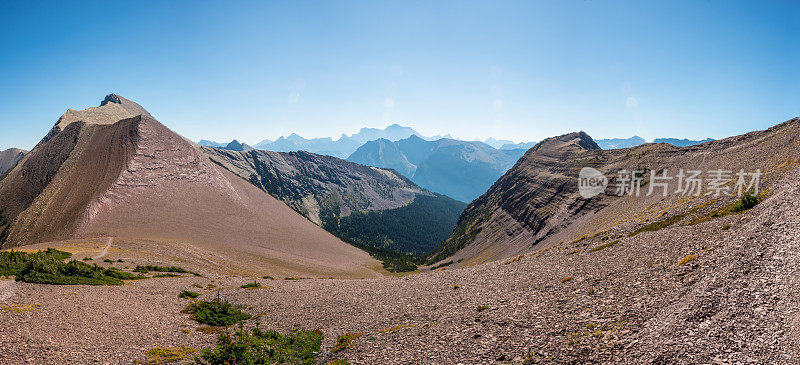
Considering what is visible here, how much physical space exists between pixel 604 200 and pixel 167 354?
9764cm

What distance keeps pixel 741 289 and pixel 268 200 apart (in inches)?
7010

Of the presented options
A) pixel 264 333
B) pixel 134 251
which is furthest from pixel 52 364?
pixel 134 251

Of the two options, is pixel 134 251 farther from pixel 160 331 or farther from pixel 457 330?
pixel 457 330

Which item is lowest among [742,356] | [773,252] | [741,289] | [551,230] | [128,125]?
[551,230]

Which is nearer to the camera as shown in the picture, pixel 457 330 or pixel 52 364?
pixel 52 364

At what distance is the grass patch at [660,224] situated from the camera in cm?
3570

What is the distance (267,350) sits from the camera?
20.1 m

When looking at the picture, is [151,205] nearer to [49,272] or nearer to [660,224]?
[49,272]

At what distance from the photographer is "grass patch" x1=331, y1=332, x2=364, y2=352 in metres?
21.3

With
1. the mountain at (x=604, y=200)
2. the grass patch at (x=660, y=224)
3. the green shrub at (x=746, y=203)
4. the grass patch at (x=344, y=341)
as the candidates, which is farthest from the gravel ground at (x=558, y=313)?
the mountain at (x=604, y=200)

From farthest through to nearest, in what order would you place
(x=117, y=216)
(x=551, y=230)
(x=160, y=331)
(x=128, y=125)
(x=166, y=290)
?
1. (x=128, y=125)
2. (x=117, y=216)
3. (x=551, y=230)
4. (x=166, y=290)
5. (x=160, y=331)

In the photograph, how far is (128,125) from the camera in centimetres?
14812

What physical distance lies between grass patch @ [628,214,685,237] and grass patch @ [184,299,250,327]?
47.0 metres

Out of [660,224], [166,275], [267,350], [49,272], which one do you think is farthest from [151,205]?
[660,224]
